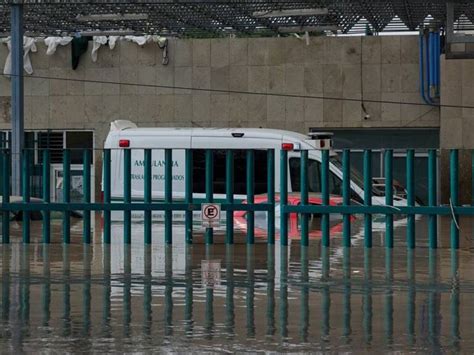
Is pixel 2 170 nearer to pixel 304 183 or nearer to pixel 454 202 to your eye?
pixel 304 183

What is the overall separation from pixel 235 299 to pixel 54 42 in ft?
72.7

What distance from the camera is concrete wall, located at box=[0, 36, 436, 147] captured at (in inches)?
1196

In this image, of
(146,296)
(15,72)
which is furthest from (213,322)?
(15,72)

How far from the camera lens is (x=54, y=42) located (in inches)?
1233

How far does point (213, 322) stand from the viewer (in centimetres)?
911

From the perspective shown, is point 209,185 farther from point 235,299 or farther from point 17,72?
Answer: point 17,72

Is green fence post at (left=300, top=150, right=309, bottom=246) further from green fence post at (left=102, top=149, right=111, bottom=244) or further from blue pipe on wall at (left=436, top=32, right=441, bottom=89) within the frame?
blue pipe on wall at (left=436, top=32, right=441, bottom=89)

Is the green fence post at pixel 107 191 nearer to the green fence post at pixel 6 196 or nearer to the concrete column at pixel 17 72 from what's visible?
the green fence post at pixel 6 196

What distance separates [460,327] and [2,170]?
898cm

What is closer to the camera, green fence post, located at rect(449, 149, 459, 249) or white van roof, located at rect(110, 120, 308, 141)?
green fence post, located at rect(449, 149, 459, 249)

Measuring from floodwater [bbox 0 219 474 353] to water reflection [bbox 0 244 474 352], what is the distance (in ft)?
0.04

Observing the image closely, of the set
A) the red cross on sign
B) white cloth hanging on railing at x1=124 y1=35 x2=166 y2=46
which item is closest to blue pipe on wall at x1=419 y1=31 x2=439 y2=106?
white cloth hanging on railing at x1=124 y1=35 x2=166 y2=46

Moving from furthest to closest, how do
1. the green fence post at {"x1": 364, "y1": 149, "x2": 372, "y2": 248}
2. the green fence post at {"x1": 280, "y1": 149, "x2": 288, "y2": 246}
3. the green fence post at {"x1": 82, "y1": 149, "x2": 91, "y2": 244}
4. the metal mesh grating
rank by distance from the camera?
the metal mesh grating, the green fence post at {"x1": 82, "y1": 149, "x2": 91, "y2": 244}, the green fence post at {"x1": 280, "y1": 149, "x2": 288, "y2": 246}, the green fence post at {"x1": 364, "y1": 149, "x2": 372, "y2": 248}

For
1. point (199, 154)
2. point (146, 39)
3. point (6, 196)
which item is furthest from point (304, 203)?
point (146, 39)
